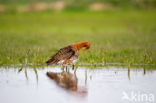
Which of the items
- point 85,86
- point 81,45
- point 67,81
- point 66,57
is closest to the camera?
point 85,86

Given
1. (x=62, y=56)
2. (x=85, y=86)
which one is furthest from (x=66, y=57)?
(x=85, y=86)

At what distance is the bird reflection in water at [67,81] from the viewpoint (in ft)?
31.0

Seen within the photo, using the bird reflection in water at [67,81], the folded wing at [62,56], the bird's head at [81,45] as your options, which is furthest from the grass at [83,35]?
the bird reflection in water at [67,81]

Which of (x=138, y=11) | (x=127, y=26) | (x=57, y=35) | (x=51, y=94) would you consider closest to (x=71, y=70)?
(x=51, y=94)

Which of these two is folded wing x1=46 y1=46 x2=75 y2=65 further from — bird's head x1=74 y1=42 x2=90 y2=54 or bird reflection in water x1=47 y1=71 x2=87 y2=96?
bird reflection in water x1=47 y1=71 x2=87 y2=96

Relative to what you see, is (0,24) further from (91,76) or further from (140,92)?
(140,92)

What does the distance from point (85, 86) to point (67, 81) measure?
54 centimetres

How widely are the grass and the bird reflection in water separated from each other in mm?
978

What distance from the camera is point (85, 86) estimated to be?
384 inches

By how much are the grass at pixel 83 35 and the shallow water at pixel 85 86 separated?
29.0 inches

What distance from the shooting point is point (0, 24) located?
73.6ft

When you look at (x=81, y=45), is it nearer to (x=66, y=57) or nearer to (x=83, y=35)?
(x=66, y=57)

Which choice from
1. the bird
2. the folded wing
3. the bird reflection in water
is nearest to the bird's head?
the bird

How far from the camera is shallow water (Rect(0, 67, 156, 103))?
8820 millimetres
